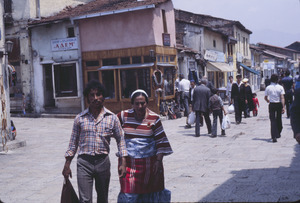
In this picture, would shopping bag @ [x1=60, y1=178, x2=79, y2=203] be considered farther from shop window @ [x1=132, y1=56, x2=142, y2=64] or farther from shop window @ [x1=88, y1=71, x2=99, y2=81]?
shop window @ [x1=88, y1=71, x2=99, y2=81]

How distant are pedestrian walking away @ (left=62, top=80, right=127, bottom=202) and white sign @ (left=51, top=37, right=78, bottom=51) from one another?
653 inches

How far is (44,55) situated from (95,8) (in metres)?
3.66

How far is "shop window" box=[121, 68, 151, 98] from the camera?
18938 millimetres

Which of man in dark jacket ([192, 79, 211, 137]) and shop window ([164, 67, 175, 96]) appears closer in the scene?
man in dark jacket ([192, 79, 211, 137])

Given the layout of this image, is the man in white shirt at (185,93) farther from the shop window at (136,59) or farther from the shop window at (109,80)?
the shop window at (109,80)

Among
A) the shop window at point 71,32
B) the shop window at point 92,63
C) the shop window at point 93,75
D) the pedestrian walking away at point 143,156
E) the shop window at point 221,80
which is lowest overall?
the pedestrian walking away at point 143,156

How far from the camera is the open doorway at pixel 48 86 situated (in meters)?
21.3

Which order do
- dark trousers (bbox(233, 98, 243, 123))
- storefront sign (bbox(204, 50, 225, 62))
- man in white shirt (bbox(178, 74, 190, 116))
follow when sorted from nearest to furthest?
dark trousers (bbox(233, 98, 243, 123)) → man in white shirt (bbox(178, 74, 190, 116)) → storefront sign (bbox(204, 50, 225, 62))

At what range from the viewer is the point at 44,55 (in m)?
21.2

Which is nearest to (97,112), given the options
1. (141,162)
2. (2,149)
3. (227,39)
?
(141,162)

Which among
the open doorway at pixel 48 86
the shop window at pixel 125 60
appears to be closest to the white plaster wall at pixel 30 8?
the open doorway at pixel 48 86

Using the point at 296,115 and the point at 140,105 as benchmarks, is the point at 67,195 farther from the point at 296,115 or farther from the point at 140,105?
the point at 296,115

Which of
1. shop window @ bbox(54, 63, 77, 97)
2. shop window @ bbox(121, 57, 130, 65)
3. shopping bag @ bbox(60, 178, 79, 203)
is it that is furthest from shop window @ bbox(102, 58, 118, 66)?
shopping bag @ bbox(60, 178, 79, 203)

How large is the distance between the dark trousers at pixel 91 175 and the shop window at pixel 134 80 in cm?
1453
